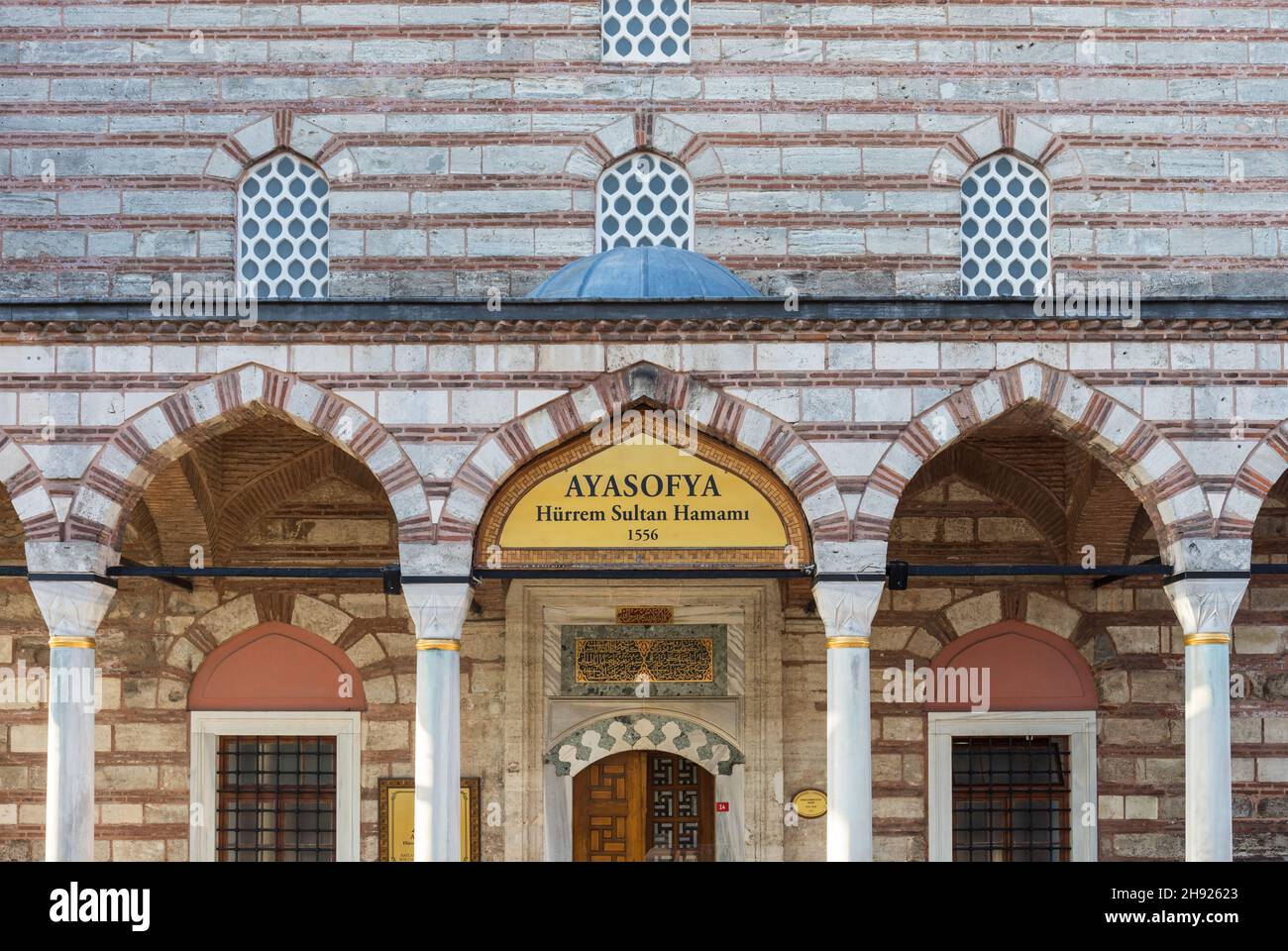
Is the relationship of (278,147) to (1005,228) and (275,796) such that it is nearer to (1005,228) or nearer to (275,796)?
(275,796)

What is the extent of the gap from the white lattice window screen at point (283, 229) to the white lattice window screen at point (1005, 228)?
4.96m

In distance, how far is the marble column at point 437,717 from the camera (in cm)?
1178

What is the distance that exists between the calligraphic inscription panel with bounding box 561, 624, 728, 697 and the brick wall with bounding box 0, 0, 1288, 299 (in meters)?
2.74

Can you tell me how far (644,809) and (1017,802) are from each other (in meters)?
2.91

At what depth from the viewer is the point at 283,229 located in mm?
14805

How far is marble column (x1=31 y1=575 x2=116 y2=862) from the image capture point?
11812 mm

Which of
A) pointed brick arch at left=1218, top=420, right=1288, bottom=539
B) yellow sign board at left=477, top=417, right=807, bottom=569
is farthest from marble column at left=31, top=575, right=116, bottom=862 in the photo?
pointed brick arch at left=1218, top=420, right=1288, bottom=539

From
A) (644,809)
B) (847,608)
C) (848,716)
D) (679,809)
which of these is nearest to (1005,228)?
(847,608)

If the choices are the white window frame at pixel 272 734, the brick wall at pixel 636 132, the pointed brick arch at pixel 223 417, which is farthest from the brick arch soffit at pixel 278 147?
the white window frame at pixel 272 734

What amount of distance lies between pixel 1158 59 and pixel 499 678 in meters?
7.03

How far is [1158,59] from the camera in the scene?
48.8 ft
